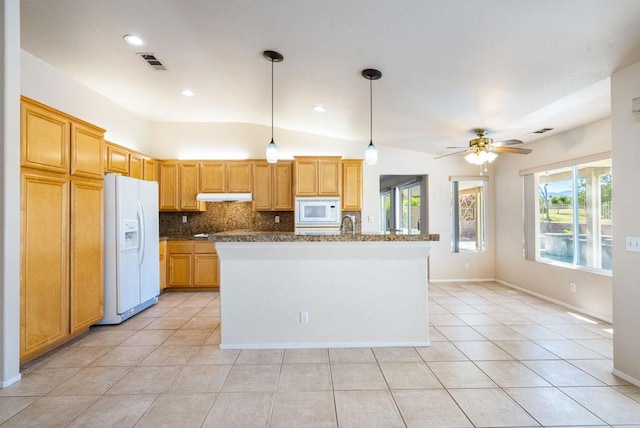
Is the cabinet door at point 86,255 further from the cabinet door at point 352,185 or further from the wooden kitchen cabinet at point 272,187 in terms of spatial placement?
the cabinet door at point 352,185

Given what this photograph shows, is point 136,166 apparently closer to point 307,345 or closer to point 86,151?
point 86,151

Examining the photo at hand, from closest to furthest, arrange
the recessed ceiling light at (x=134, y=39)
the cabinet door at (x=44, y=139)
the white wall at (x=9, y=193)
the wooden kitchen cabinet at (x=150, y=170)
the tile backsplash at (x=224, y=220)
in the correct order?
the white wall at (x=9, y=193) < the cabinet door at (x=44, y=139) < the recessed ceiling light at (x=134, y=39) < the wooden kitchen cabinet at (x=150, y=170) < the tile backsplash at (x=224, y=220)

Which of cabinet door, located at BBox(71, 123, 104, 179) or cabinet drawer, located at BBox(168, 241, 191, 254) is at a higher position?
cabinet door, located at BBox(71, 123, 104, 179)

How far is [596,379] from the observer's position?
2.42m

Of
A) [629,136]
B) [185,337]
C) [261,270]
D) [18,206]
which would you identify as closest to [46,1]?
[18,206]

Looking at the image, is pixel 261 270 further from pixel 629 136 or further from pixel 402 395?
pixel 629 136

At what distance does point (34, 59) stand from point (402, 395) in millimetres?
4724

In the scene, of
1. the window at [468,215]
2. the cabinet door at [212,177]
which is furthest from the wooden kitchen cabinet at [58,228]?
the window at [468,215]

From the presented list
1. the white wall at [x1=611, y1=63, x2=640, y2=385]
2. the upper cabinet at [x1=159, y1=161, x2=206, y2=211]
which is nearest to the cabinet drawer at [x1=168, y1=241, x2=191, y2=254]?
the upper cabinet at [x1=159, y1=161, x2=206, y2=211]

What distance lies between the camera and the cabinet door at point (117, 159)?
3912mm

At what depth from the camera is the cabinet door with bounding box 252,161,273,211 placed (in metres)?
5.47

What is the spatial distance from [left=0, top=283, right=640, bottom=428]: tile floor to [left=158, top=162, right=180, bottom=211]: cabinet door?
2389mm

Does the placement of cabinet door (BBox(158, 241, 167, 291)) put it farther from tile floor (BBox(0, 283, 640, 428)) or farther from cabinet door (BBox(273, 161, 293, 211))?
cabinet door (BBox(273, 161, 293, 211))

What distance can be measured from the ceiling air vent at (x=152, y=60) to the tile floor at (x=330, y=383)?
2.91 meters
